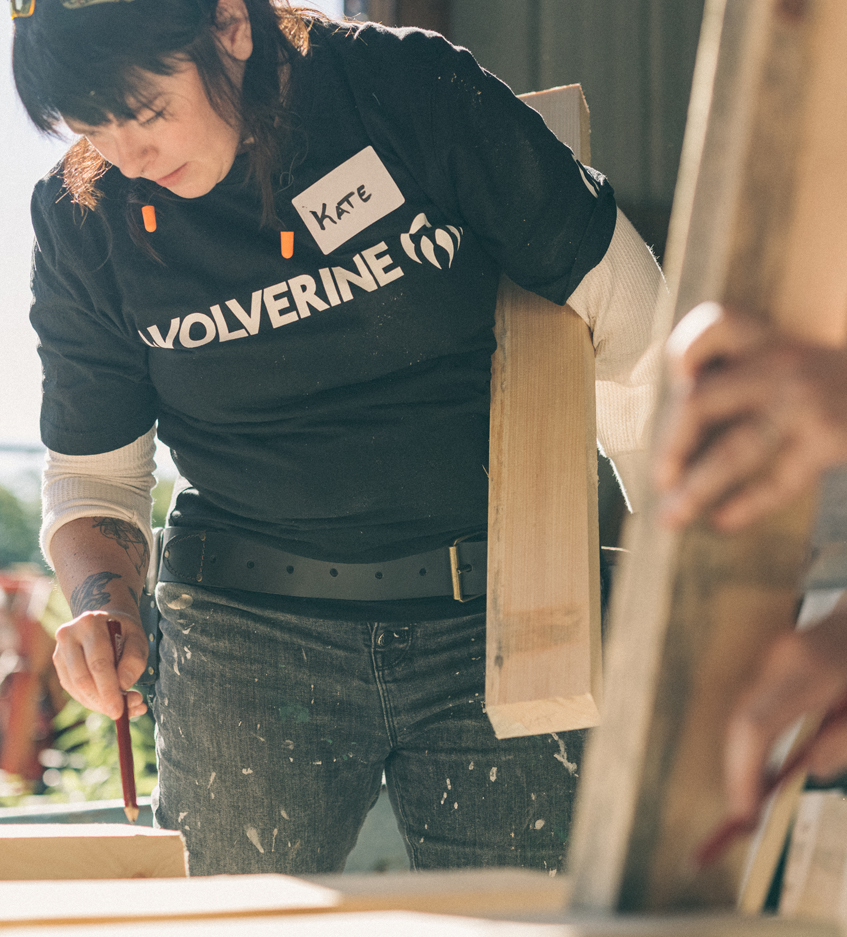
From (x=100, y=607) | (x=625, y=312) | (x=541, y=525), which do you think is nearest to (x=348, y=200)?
(x=625, y=312)

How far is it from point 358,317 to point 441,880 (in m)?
0.73

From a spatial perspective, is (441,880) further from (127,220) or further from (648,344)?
(127,220)

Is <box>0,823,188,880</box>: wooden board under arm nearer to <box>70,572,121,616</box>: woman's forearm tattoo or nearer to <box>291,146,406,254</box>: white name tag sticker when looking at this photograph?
<box>70,572,121,616</box>: woman's forearm tattoo

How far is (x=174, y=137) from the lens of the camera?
3.47 feet

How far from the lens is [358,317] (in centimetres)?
110

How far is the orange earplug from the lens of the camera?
1.16 metres

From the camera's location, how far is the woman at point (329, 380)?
106cm

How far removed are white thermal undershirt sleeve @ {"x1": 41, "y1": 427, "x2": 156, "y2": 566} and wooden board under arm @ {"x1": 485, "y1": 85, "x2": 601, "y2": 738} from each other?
0.54m

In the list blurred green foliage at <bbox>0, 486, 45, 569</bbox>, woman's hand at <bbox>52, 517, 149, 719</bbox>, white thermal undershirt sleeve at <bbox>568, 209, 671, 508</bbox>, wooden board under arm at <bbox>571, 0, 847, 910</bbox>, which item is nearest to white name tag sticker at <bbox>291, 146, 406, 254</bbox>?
white thermal undershirt sleeve at <bbox>568, 209, 671, 508</bbox>

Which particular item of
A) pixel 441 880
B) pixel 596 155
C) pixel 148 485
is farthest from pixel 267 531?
pixel 596 155

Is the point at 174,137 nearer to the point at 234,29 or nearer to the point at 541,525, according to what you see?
the point at 234,29

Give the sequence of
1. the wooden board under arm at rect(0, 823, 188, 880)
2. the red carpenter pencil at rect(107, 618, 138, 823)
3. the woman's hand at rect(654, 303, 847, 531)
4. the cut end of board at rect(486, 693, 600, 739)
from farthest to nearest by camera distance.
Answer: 1. the red carpenter pencil at rect(107, 618, 138, 823)
2. the cut end of board at rect(486, 693, 600, 739)
3. the wooden board under arm at rect(0, 823, 188, 880)
4. the woman's hand at rect(654, 303, 847, 531)

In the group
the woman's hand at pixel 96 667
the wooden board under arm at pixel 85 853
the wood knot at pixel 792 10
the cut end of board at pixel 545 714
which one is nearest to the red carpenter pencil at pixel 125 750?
the woman's hand at pixel 96 667

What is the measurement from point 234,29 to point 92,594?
27.7 inches
